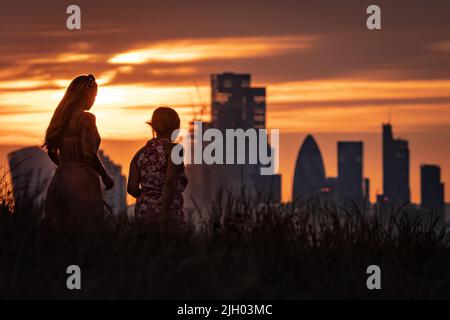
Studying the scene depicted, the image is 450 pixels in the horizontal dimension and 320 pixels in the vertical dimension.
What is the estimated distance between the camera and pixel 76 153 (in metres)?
11.0

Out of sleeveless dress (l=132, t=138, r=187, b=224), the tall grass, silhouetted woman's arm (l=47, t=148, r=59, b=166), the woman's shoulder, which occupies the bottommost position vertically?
the tall grass

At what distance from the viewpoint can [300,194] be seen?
1152 centimetres

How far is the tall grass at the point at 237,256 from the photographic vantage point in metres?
9.03

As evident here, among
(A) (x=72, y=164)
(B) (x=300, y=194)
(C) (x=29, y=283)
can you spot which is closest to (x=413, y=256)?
(B) (x=300, y=194)

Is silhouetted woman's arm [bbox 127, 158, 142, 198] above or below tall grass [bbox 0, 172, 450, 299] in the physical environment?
above

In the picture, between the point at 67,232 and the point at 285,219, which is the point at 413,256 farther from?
the point at 67,232

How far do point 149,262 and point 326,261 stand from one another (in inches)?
76.2

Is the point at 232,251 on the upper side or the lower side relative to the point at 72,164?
lower

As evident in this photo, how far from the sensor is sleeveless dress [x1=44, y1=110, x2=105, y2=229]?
10.9 m

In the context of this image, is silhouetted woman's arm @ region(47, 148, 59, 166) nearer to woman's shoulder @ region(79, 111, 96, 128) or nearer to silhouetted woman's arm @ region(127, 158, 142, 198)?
woman's shoulder @ region(79, 111, 96, 128)

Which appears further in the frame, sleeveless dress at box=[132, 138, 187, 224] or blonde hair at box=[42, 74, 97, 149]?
blonde hair at box=[42, 74, 97, 149]

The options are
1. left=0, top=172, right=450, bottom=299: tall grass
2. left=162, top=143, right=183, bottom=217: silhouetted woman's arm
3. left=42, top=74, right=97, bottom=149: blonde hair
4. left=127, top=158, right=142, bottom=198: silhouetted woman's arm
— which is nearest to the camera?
left=0, top=172, right=450, bottom=299: tall grass

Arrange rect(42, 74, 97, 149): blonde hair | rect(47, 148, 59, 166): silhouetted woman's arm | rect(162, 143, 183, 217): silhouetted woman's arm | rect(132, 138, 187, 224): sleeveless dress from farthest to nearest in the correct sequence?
rect(47, 148, 59, 166): silhouetted woman's arm < rect(42, 74, 97, 149): blonde hair < rect(132, 138, 187, 224): sleeveless dress < rect(162, 143, 183, 217): silhouetted woman's arm

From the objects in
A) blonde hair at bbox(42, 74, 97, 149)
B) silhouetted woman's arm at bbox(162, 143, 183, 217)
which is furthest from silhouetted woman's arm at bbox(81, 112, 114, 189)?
silhouetted woman's arm at bbox(162, 143, 183, 217)
